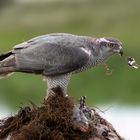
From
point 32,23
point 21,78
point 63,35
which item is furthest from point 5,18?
point 63,35

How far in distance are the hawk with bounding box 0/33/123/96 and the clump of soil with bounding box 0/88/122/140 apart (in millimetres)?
369

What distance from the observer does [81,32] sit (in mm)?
29500

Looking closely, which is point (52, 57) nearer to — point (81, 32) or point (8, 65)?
point (8, 65)

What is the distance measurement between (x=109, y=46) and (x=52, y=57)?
0.64 meters

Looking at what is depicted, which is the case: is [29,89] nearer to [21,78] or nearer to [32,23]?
[21,78]

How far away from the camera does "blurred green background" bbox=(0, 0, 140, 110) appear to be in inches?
826

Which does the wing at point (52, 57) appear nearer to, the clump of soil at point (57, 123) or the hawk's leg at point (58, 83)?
the hawk's leg at point (58, 83)

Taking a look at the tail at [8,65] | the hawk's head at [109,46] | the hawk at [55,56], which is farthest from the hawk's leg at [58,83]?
the hawk's head at [109,46]

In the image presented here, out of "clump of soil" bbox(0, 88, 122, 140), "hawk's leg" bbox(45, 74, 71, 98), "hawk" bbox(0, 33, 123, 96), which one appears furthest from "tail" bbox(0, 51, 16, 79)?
"clump of soil" bbox(0, 88, 122, 140)

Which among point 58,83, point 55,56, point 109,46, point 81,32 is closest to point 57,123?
point 58,83

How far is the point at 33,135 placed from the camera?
1007cm

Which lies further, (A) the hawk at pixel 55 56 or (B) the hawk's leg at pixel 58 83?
(A) the hawk at pixel 55 56

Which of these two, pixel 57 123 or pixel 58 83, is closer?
pixel 57 123

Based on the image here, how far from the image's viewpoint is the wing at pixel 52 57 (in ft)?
35.5
